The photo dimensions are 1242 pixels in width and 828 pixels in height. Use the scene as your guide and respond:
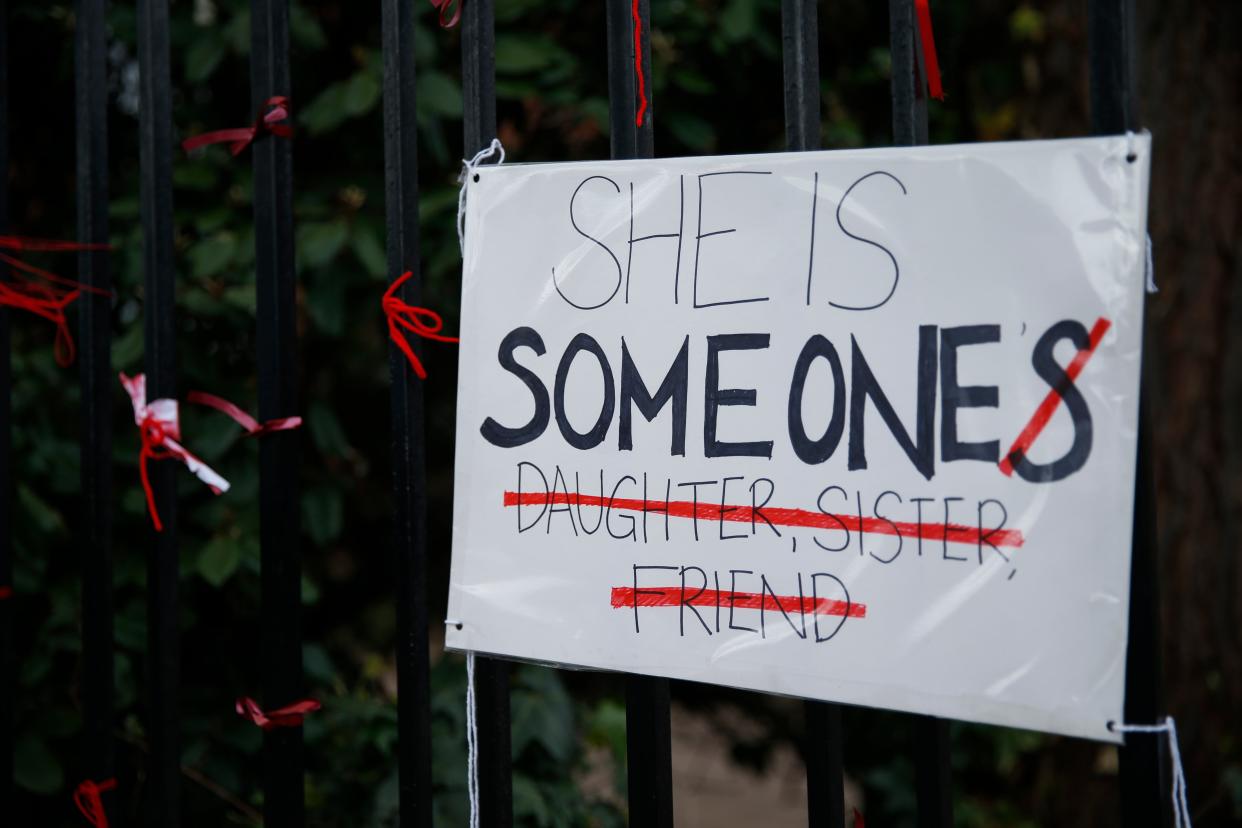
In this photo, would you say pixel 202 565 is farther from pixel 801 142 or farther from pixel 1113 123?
pixel 1113 123

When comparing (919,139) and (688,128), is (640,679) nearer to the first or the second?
(919,139)

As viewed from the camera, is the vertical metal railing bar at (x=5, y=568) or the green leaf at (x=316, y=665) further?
the green leaf at (x=316, y=665)

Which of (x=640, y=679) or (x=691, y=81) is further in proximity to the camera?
(x=691, y=81)

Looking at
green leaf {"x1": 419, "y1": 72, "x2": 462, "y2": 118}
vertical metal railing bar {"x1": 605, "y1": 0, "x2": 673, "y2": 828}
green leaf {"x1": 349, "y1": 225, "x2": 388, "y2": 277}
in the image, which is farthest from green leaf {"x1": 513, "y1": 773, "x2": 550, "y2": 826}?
green leaf {"x1": 419, "y1": 72, "x2": 462, "y2": 118}

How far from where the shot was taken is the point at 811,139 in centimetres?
117

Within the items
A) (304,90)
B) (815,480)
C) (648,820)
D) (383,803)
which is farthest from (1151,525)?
(304,90)

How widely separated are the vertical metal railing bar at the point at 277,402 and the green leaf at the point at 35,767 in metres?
0.62

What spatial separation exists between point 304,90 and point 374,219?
41cm

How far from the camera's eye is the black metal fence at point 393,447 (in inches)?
40.7

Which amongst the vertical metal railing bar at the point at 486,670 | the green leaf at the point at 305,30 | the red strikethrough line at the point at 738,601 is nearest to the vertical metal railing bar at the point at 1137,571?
the red strikethrough line at the point at 738,601

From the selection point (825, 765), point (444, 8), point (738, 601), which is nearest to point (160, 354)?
point (444, 8)

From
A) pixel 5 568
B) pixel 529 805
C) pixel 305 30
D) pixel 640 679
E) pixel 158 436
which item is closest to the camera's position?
pixel 640 679

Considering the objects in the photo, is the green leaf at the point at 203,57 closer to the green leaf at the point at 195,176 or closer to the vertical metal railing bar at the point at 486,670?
the green leaf at the point at 195,176

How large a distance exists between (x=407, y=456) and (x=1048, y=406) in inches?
29.8
